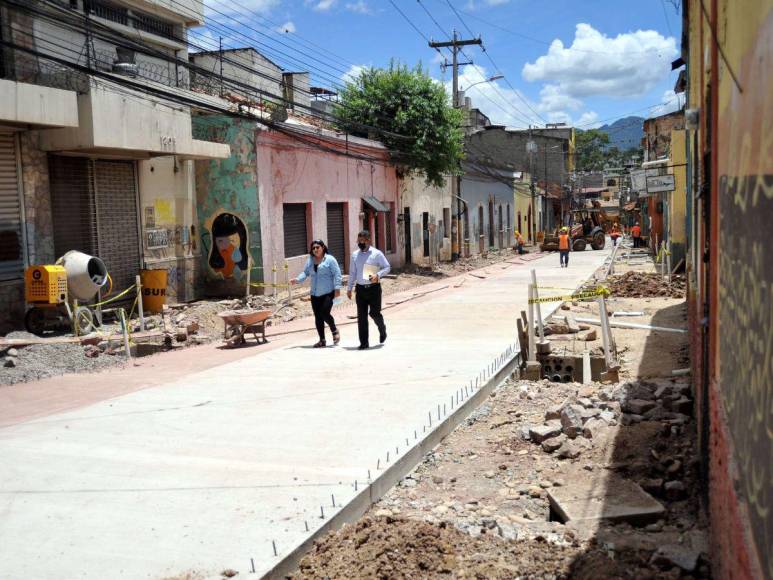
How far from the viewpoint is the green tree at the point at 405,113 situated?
92.8ft

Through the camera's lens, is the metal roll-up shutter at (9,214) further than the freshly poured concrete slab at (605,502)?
Yes

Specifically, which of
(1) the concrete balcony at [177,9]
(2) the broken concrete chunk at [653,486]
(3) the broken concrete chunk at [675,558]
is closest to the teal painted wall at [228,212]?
(1) the concrete balcony at [177,9]

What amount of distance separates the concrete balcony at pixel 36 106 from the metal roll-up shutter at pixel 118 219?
2272 millimetres

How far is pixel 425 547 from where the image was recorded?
4.35m

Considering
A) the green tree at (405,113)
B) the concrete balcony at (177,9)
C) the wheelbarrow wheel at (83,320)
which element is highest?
the concrete balcony at (177,9)

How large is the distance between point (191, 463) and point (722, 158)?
13.9 ft

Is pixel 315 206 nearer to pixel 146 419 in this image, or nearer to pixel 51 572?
pixel 146 419

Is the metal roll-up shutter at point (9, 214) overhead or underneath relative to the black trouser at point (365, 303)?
overhead

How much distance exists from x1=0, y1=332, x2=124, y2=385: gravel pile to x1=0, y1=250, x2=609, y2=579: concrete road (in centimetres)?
61

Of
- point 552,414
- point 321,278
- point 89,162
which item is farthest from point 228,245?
point 552,414

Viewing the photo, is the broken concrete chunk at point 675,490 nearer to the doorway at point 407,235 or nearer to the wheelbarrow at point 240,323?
the wheelbarrow at point 240,323

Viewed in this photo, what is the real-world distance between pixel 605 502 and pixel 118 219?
13.4m

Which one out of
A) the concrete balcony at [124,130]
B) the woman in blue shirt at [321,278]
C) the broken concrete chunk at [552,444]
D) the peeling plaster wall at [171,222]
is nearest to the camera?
the broken concrete chunk at [552,444]

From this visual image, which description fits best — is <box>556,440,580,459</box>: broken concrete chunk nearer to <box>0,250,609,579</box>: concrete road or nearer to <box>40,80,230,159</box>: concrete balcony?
<box>0,250,609,579</box>: concrete road
